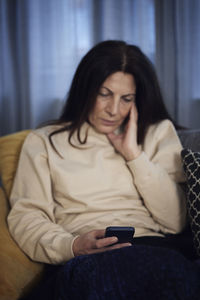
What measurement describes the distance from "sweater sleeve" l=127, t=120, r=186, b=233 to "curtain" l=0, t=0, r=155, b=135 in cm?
86

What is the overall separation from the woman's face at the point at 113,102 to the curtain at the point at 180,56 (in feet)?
2.02

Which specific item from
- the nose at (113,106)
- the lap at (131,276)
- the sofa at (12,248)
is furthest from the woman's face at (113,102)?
the lap at (131,276)

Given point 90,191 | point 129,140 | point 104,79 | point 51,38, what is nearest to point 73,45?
point 51,38

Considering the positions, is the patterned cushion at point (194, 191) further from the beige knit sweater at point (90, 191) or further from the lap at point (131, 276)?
the lap at point (131, 276)

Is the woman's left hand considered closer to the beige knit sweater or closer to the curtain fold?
the beige knit sweater

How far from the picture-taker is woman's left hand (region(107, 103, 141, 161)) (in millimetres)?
1205

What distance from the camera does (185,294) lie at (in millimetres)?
704

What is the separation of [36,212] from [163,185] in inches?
16.9

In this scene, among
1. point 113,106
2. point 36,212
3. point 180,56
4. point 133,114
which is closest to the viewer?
point 36,212

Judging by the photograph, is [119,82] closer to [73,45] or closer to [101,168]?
[101,168]

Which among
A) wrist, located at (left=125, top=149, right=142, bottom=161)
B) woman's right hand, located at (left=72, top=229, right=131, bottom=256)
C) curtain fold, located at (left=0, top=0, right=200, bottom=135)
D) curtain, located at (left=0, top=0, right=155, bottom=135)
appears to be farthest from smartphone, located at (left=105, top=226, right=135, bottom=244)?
curtain, located at (left=0, top=0, right=155, bottom=135)

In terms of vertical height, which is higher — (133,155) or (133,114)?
(133,114)

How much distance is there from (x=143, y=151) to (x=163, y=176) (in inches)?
5.3

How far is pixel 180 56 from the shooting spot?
1.81 metres
